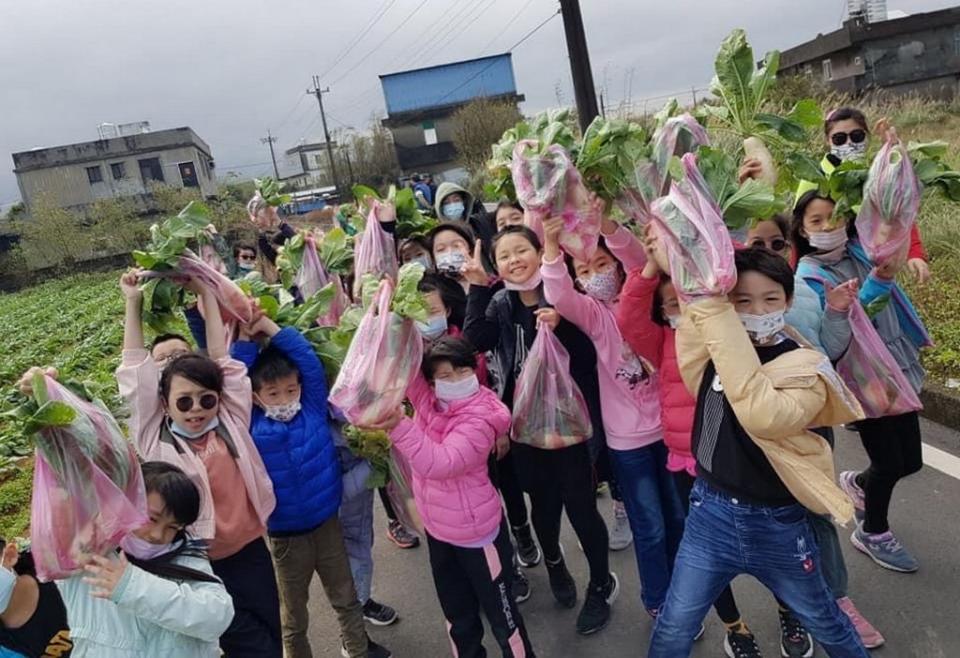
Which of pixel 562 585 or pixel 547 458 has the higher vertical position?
pixel 547 458

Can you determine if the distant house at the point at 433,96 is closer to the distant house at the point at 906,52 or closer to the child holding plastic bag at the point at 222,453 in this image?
the distant house at the point at 906,52

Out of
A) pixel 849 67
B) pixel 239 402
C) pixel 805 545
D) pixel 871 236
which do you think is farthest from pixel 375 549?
pixel 849 67

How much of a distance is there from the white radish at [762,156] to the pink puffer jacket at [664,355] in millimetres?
548

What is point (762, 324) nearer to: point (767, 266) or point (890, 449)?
point (767, 266)

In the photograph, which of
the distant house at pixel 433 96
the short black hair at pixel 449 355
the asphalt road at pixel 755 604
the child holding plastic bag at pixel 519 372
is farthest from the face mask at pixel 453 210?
the distant house at pixel 433 96

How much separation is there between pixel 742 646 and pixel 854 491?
1.26 m

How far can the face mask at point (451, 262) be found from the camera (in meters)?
3.42

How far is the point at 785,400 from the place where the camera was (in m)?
1.79

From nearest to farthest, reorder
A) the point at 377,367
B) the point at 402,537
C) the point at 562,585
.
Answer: the point at 377,367, the point at 562,585, the point at 402,537

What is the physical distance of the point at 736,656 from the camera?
8.43ft

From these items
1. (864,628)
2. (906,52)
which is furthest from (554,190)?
(906,52)

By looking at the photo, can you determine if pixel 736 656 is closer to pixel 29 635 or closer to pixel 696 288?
pixel 696 288

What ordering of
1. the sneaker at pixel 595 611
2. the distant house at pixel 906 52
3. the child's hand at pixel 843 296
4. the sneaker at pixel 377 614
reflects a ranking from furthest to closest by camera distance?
the distant house at pixel 906 52
the sneaker at pixel 377 614
the sneaker at pixel 595 611
the child's hand at pixel 843 296

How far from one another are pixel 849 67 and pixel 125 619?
2448 centimetres
